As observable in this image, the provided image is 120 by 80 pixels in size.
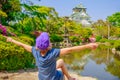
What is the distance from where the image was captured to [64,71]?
490cm

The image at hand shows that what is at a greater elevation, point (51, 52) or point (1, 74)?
point (51, 52)

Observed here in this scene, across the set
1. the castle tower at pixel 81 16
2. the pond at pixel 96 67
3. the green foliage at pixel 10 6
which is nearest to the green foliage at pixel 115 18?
the castle tower at pixel 81 16

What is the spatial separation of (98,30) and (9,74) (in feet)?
172

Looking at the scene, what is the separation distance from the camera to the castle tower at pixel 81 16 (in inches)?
3184

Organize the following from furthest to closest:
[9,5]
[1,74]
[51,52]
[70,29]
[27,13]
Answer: [70,29] < [27,13] < [9,5] < [1,74] < [51,52]

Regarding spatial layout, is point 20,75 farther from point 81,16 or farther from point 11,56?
point 81,16

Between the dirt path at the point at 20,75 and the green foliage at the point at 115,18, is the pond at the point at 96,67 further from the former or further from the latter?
the green foliage at the point at 115,18

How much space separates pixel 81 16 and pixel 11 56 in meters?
74.0

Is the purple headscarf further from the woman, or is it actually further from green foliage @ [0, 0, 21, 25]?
green foliage @ [0, 0, 21, 25]

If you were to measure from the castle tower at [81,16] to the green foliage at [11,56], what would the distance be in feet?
222

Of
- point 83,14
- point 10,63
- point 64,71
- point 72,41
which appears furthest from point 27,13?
point 83,14

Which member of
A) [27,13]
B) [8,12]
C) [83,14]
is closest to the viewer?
[8,12]

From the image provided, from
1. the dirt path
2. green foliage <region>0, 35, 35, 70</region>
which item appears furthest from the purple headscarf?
green foliage <region>0, 35, 35, 70</region>

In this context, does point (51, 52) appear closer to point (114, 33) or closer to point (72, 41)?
point (72, 41)
